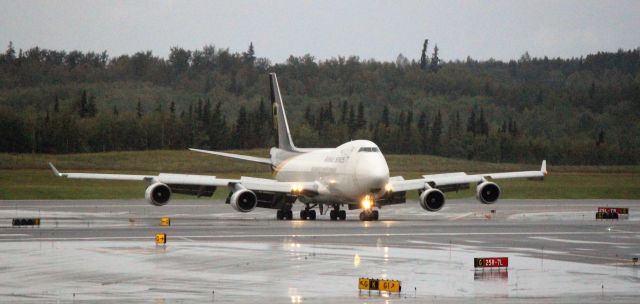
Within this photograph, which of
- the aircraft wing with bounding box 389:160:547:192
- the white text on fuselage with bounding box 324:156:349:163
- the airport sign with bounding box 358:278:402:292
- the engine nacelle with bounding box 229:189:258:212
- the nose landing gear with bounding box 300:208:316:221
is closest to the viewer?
the airport sign with bounding box 358:278:402:292

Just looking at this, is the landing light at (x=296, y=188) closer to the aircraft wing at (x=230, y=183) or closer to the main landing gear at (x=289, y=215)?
the aircraft wing at (x=230, y=183)

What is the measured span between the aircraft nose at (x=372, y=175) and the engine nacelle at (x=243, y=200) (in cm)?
539

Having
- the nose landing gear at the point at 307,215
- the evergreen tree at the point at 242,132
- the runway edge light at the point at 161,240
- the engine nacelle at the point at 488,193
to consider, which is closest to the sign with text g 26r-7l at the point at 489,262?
the runway edge light at the point at 161,240

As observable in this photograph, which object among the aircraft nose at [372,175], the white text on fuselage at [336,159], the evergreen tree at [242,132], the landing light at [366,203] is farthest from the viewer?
the evergreen tree at [242,132]

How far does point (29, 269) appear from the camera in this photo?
27.6 metres

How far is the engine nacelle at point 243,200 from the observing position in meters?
53.6

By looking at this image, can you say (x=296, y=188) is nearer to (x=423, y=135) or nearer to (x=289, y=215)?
(x=289, y=215)

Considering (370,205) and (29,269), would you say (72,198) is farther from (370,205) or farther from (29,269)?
(29,269)

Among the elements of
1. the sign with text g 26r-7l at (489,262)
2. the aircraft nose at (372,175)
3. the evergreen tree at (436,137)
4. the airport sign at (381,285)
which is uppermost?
the evergreen tree at (436,137)

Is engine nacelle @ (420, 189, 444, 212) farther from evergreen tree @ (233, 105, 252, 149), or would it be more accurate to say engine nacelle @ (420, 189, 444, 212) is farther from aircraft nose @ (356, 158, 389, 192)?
evergreen tree @ (233, 105, 252, 149)

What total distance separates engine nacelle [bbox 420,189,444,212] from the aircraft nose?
8.72 ft

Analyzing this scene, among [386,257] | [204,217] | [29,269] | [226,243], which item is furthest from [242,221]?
[29,269]

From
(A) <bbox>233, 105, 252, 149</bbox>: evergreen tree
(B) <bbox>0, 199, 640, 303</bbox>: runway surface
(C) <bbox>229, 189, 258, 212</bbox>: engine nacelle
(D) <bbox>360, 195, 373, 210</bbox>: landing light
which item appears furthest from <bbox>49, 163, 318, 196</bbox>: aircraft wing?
(A) <bbox>233, 105, 252, 149</bbox>: evergreen tree

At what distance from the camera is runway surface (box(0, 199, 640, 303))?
23406 mm
